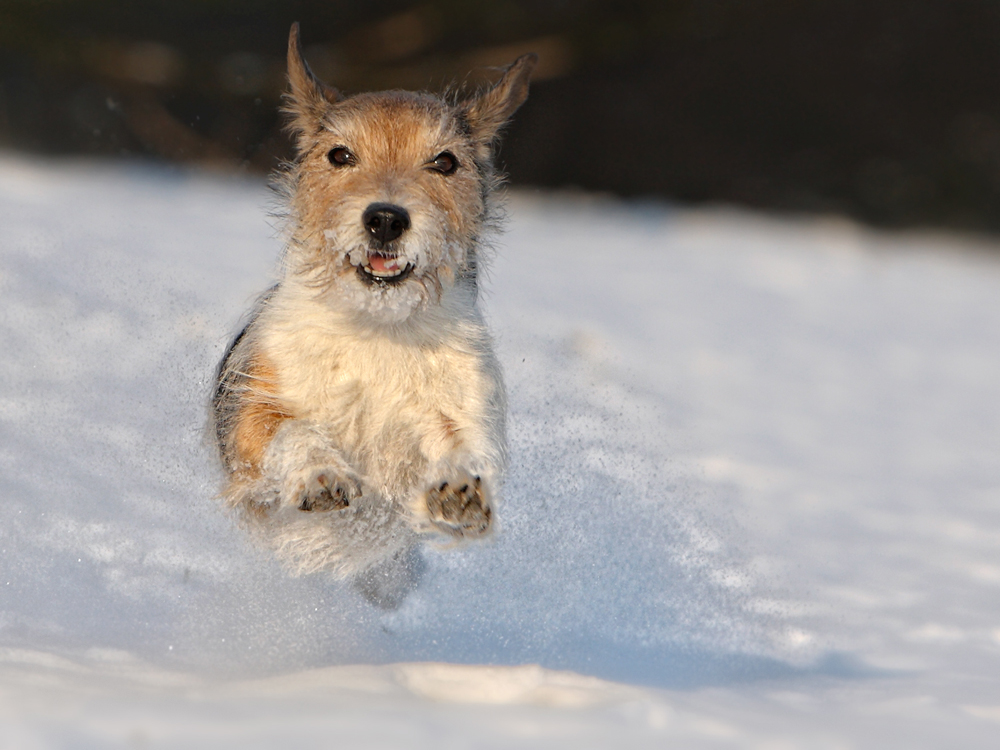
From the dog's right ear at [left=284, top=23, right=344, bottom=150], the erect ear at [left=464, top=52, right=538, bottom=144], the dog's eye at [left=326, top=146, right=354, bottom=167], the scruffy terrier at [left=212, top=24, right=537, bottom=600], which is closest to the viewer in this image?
the scruffy terrier at [left=212, top=24, right=537, bottom=600]

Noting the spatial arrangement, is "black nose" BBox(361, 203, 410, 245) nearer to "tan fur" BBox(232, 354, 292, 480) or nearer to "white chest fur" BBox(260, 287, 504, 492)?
"white chest fur" BBox(260, 287, 504, 492)

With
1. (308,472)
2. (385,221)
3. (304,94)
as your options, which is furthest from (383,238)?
(304,94)

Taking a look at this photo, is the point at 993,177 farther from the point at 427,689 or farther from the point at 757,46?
the point at 427,689

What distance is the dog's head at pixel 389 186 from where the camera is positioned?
11.5 feet

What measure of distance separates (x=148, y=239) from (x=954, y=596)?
665 cm

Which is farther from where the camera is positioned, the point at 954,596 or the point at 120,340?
the point at 120,340

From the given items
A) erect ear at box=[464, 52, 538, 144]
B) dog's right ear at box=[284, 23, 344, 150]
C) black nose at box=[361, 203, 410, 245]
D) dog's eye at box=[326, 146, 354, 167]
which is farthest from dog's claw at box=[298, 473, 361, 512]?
erect ear at box=[464, 52, 538, 144]

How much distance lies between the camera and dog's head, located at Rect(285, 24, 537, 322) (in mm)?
3494

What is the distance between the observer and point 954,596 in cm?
474

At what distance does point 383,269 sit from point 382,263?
0.07ft

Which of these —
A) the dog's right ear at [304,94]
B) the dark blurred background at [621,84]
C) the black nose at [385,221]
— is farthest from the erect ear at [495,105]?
the dark blurred background at [621,84]

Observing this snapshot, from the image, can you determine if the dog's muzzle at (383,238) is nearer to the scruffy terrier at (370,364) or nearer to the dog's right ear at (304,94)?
the scruffy terrier at (370,364)

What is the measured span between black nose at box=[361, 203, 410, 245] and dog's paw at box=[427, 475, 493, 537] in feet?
2.59

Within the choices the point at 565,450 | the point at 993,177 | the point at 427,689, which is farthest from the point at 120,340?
the point at 993,177
